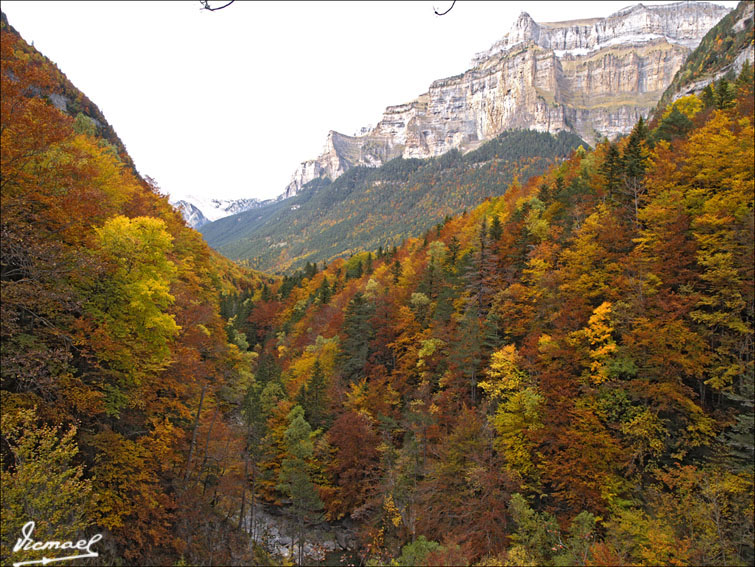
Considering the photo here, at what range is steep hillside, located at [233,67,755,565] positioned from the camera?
1747 centimetres

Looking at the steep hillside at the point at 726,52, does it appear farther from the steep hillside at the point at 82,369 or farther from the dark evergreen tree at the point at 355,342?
the steep hillside at the point at 82,369

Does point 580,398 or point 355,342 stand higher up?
point 580,398

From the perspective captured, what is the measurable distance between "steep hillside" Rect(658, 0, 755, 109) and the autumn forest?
18933mm

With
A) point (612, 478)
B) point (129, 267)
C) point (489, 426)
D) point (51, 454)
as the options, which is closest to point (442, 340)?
point (489, 426)

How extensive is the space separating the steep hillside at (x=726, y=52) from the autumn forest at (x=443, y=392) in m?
18.9

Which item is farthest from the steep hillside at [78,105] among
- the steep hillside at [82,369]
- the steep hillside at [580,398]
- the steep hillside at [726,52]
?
the steep hillside at [726,52]

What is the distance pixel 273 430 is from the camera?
38469mm

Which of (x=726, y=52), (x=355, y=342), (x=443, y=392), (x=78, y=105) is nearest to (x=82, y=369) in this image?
(x=443, y=392)

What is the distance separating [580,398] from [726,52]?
62.0 metres

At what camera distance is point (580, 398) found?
885 inches

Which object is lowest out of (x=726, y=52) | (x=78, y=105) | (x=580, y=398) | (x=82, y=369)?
(x=580, y=398)

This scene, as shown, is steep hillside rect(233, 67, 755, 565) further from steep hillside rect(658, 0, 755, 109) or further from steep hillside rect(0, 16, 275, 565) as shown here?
steep hillside rect(658, 0, 755, 109)

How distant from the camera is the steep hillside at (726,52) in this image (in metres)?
49.5

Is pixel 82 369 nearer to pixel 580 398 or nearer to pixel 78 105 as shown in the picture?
pixel 580 398
